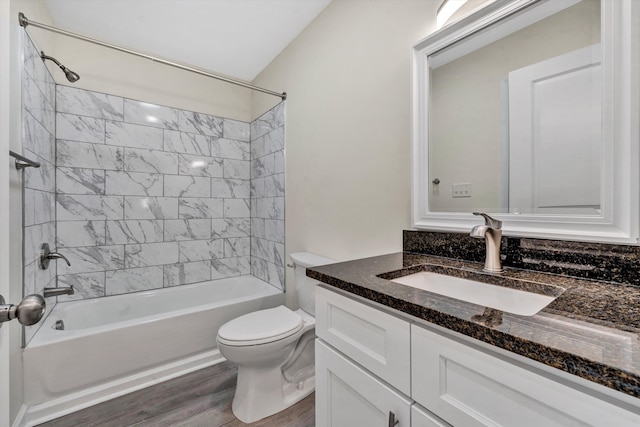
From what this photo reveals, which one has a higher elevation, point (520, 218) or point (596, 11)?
point (596, 11)

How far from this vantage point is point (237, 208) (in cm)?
296

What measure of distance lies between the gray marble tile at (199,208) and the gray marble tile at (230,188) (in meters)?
0.08

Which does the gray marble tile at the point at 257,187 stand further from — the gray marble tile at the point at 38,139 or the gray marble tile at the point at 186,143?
the gray marble tile at the point at 38,139

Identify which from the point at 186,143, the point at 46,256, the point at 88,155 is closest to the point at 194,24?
the point at 186,143

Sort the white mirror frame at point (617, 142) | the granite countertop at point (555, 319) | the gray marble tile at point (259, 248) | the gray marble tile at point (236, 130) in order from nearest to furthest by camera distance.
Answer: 1. the granite countertop at point (555, 319)
2. the white mirror frame at point (617, 142)
3. the gray marble tile at point (259, 248)
4. the gray marble tile at point (236, 130)

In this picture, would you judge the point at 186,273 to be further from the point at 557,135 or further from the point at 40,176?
the point at 557,135

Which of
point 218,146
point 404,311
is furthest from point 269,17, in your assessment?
point 404,311

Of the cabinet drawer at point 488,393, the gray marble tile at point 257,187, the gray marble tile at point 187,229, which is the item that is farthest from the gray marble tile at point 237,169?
the cabinet drawer at point 488,393

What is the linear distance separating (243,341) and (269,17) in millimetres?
2134

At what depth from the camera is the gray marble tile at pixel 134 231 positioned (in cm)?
235

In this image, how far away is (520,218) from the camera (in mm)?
991

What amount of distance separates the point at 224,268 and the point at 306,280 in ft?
4.37

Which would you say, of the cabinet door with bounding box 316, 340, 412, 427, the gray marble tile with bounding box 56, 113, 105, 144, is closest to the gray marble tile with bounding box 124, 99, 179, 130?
the gray marble tile with bounding box 56, 113, 105, 144

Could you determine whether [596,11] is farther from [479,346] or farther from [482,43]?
[479,346]
